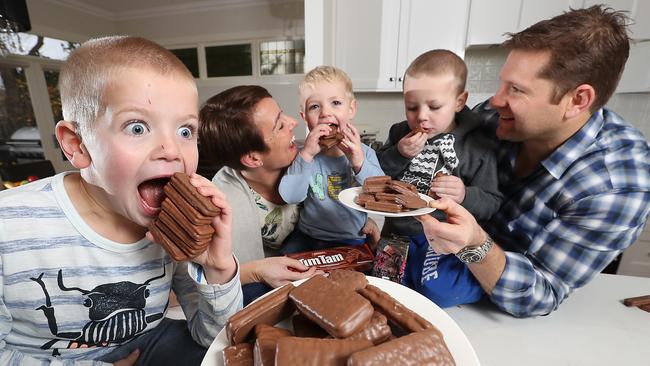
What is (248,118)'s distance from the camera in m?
1.44

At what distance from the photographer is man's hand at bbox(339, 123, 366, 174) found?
1.49 metres

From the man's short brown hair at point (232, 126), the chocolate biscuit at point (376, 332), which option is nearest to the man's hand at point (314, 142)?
the man's short brown hair at point (232, 126)

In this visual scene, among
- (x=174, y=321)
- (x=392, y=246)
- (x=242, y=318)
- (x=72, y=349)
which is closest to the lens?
(x=242, y=318)

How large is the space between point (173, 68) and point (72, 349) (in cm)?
87

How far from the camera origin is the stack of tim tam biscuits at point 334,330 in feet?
1.94

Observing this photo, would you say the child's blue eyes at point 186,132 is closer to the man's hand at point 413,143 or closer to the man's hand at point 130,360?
the man's hand at point 130,360

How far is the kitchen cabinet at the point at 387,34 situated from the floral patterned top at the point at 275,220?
2.19 m

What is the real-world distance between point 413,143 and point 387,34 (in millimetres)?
2614

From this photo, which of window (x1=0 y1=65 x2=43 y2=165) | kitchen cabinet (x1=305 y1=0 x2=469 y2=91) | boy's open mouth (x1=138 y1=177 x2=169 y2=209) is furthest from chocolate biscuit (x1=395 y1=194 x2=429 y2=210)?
window (x1=0 y1=65 x2=43 y2=165)

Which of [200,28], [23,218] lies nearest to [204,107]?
[23,218]

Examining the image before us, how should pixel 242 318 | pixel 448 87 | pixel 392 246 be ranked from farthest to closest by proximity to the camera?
pixel 448 87 < pixel 392 246 < pixel 242 318

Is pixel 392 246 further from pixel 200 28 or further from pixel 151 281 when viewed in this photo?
pixel 200 28

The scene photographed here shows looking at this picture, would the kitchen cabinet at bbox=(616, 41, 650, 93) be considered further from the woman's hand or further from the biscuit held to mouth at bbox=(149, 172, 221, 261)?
the biscuit held to mouth at bbox=(149, 172, 221, 261)

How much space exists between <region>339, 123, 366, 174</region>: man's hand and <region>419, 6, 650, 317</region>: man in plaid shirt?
1.71ft
